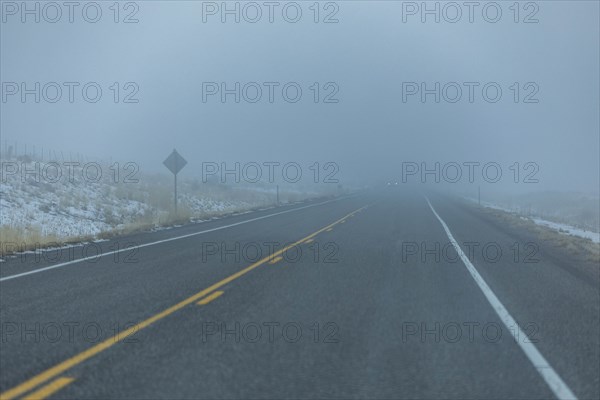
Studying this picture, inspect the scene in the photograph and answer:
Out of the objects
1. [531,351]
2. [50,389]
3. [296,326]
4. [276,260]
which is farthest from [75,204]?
[531,351]

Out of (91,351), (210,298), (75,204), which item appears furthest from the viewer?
(75,204)

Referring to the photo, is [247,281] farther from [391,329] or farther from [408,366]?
[408,366]

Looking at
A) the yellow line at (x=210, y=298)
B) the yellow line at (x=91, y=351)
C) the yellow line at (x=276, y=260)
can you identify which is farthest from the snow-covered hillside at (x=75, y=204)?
the yellow line at (x=91, y=351)

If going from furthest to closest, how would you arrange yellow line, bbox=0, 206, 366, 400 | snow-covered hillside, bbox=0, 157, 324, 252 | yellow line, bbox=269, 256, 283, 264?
snow-covered hillside, bbox=0, 157, 324, 252 → yellow line, bbox=269, 256, 283, 264 → yellow line, bbox=0, 206, 366, 400

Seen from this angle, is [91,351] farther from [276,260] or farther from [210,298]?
[276,260]

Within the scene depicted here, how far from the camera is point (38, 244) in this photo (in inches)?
525

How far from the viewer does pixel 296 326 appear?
614 centimetres

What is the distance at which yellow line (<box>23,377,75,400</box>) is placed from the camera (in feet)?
12.9

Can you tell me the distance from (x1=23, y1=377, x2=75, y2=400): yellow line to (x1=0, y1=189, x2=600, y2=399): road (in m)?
0.02

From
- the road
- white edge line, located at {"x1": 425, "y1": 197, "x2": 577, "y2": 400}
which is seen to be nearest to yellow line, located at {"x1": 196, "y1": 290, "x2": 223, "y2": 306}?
the road

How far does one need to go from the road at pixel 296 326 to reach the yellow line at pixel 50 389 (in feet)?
0.06

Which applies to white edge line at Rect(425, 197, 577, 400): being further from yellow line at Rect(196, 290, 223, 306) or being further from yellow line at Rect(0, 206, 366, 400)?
yellow line at Rect(0, 206, 366, 400)

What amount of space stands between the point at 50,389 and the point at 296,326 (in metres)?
2.85

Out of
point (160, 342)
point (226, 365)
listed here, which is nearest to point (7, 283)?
point (160, 342)
